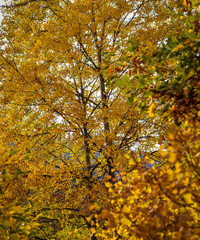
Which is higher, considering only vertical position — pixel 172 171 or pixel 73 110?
pixel 73 110

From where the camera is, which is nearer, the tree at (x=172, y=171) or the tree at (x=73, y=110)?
the tree at (x=172, y=171)

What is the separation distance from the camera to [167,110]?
95.0 inches

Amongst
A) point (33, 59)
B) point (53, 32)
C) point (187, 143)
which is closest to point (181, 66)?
point (187, 143)

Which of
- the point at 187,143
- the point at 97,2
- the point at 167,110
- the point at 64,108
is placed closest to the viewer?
the point at 187,143

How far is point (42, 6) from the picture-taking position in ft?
21.1

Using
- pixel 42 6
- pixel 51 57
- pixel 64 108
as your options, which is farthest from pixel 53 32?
pixel 64 108

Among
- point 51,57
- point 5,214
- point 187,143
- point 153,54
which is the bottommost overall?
point 5,214

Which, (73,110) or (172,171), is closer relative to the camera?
(172,171)

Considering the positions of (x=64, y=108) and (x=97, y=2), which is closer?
(x=64, y=108)

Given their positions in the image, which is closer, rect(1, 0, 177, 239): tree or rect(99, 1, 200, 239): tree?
rect(99, 1, 200, 239): tree

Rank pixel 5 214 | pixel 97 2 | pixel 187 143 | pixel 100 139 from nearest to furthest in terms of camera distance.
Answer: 1. pixel 187 143
2. pixel 5 214
3. pixel 100 139
4. pixel 97 2

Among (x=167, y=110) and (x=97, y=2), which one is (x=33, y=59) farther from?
(x=167, y=110)

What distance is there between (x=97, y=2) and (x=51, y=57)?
2231 millimetres

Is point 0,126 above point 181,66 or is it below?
above
